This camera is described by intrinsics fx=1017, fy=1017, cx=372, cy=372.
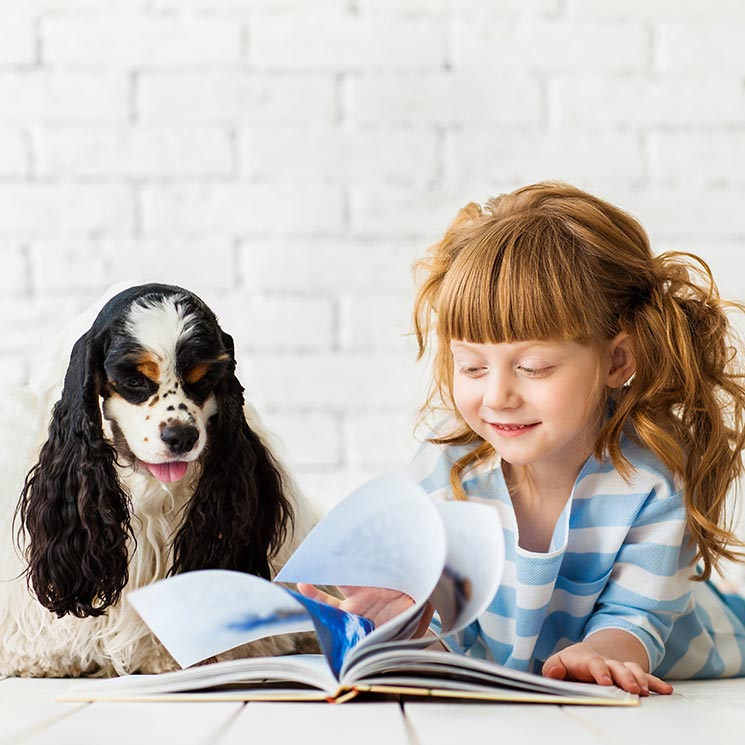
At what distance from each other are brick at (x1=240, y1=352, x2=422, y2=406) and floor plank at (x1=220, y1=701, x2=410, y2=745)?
1063 mm

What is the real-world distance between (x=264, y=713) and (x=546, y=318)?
0.59 meters

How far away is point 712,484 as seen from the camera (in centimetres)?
140

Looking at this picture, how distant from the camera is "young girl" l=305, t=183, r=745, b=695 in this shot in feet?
4.15

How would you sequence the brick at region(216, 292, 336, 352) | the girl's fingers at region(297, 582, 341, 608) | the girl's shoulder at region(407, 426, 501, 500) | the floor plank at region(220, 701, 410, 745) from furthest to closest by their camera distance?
1. the brick at region(216, 292, 336, 352)
2. the girl's shoulder at region(407, 426, 501, 500)
3. the girl's fingers at region(297, 582, 341, 608)
4. the floor plank at region(220, 701, 410, 745)

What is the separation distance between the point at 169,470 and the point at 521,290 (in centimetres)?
48

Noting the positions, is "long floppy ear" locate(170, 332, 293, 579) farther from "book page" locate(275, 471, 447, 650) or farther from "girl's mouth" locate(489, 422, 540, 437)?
"girl's mouth" locate(489, 422, 540, 437)

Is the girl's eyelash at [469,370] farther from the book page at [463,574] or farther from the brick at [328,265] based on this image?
the brick at [328,265]

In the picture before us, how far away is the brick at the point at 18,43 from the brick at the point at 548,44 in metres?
0.83

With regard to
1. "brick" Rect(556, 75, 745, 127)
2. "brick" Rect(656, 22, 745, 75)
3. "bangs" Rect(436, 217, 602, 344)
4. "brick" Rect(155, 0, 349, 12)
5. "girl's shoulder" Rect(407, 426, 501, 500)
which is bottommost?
"girl's shoulder" Rect(407, 426, 501, 500)

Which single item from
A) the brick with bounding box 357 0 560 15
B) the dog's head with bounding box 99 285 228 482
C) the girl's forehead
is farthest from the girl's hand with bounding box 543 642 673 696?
the brick with bounding box 357 0 560 15

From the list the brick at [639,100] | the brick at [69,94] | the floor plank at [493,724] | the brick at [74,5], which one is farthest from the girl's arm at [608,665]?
the brick at [74,5]

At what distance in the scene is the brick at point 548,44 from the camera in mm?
1979

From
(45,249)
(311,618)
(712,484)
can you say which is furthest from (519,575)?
(45,249)

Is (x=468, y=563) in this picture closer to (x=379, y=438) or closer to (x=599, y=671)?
(x=599, y=671)
